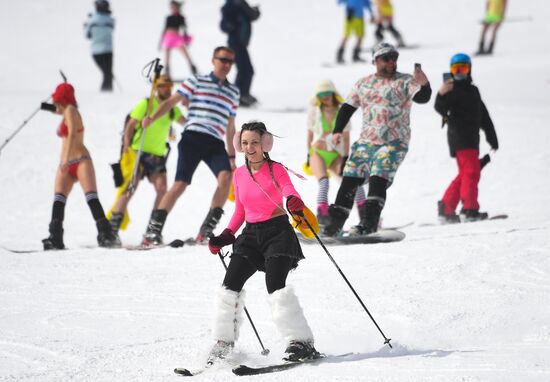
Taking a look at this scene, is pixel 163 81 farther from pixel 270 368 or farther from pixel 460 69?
pixel 270 368

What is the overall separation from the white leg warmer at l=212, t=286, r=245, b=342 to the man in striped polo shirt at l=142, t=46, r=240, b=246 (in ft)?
12.0

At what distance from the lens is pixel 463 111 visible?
955 cm

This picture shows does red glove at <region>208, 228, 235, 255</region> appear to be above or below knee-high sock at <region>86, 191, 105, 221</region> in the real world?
above

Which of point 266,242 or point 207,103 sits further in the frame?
point 207,103

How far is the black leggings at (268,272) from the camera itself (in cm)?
502

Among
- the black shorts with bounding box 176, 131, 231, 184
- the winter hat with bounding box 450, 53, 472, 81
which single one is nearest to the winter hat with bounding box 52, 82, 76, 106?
the black shorts with bounding box 176, 131, 231, 184

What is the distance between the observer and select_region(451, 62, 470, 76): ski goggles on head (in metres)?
9.44

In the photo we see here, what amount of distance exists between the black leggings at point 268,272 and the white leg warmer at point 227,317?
0.18ft

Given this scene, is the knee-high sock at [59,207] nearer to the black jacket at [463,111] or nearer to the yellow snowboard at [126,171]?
the yellow snowboard at [126,171]

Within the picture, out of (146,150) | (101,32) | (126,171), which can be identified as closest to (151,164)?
(146,150)

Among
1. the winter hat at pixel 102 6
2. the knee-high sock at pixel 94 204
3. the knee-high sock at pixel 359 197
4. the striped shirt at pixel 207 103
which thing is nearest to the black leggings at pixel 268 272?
the striped shirt at pixel 207 103

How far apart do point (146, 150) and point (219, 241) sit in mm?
4672

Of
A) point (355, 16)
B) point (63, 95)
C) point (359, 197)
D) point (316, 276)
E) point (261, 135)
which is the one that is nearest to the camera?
point (261, 135)

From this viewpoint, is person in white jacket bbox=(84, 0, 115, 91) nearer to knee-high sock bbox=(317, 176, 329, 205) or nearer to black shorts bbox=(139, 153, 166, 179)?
black shorts bbox=(139, 153, 166, 179)
